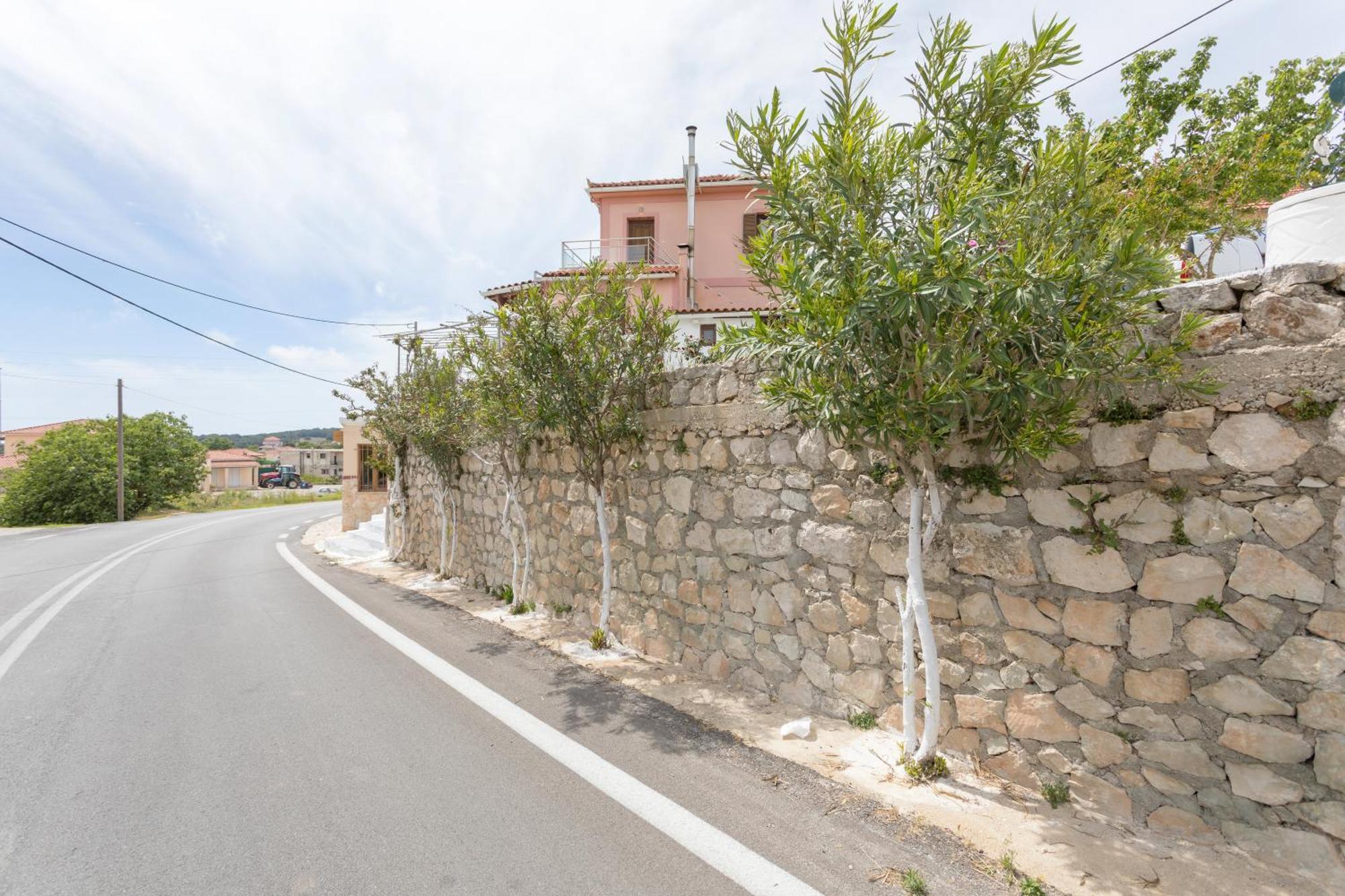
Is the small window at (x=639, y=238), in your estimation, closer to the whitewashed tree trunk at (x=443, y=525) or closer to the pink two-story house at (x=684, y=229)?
the pink two-story house at (x=684, y=229)

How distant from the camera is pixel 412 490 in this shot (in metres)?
12.2

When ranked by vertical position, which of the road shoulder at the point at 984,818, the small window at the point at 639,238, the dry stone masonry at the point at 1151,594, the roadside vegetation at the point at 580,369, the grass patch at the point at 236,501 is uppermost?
the small window at the point at 639,238

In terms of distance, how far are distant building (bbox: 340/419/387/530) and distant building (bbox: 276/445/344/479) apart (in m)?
63.2

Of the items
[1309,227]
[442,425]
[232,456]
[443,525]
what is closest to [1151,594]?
[1309,227]

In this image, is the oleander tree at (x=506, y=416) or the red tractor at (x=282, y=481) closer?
the oleander tree at (x=506, y=416)

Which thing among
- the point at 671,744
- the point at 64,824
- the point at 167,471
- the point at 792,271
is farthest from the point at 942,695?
the point at 167,471

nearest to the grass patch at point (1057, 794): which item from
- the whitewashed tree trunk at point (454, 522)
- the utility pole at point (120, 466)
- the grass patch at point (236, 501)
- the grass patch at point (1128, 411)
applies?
the grass patch at point (1128, 411)

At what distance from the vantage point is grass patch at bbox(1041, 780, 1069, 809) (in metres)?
3.10

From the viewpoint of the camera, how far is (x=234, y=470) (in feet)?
199

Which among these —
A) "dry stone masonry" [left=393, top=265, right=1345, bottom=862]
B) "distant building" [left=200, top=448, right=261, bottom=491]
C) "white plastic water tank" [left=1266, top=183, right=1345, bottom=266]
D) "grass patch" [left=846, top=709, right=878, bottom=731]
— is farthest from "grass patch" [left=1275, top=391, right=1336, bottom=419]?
"distant building" [left=200, top=448, right=261, bottom=491]

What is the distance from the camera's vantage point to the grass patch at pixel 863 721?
393cm

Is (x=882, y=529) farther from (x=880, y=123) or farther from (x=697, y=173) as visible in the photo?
(x=697, y=173)

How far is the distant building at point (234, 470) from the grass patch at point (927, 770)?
69676 millimetres

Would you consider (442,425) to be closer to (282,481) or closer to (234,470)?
(282,481)
